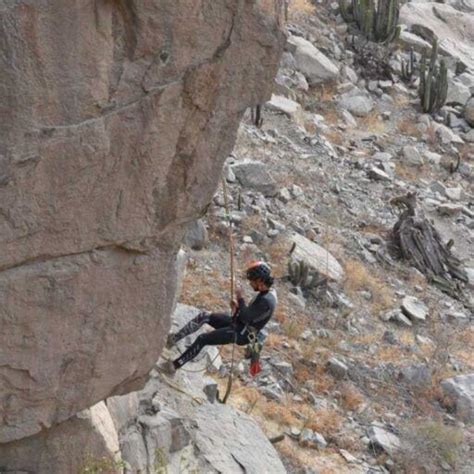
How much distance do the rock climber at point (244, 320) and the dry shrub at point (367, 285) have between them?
385cm

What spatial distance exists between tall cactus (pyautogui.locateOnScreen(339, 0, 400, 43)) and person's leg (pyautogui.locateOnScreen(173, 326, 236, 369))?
11552 millimetres

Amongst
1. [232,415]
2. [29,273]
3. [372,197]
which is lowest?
[372,197]

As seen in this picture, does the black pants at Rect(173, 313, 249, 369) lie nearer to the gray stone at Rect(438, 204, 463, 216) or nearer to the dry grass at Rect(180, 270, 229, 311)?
the dry grass at Rect(180, 270, 229, 311)

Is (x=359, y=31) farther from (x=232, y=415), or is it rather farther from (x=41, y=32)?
(x=41, y=32)

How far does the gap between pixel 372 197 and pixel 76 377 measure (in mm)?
8791

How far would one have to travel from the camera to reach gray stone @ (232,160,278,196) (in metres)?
11.9

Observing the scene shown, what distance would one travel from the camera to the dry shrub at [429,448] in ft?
28.6

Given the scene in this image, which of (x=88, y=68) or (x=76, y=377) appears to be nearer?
(x=88, y=68)

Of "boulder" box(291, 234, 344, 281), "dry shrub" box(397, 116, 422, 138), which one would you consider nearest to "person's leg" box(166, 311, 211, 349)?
"boulder" box(291, 234, 344, 281)

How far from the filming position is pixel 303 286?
10.8 m

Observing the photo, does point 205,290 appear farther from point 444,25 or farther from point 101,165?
point 444,25

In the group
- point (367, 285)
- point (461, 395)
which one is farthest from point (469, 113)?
point (461, 395)

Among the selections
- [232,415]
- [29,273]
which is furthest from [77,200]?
[232,415]

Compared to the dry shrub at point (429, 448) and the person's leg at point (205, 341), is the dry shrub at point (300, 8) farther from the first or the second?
the person's leg at point (205, 341)
